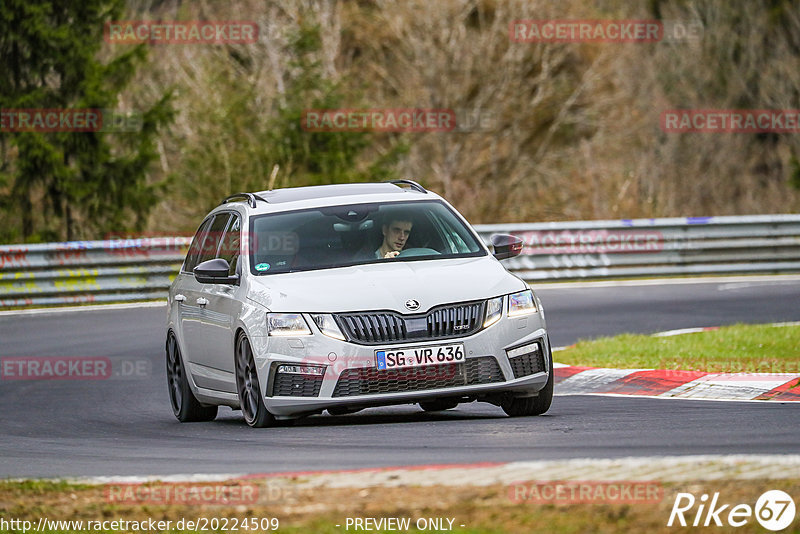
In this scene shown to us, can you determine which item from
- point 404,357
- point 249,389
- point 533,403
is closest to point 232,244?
point 249,389

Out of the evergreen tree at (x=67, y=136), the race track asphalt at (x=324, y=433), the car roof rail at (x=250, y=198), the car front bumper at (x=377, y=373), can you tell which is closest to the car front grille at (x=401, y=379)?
the car front bumper at (x=377, y=373)

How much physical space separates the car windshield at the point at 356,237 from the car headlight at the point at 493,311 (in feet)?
2.71

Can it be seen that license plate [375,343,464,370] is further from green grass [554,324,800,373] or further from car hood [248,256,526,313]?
green grass [554,324,800,373]

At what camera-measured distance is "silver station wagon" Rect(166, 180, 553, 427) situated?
9672 mm

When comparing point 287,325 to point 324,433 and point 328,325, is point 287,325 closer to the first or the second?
point 328,325

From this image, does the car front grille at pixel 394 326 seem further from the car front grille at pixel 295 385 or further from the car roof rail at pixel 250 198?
the car roof rail at pixel 250 198

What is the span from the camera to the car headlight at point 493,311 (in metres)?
9.85

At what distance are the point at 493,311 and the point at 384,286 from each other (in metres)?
0.71

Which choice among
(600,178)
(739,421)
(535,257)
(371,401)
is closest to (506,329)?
(371,401)

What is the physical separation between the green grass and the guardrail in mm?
8549

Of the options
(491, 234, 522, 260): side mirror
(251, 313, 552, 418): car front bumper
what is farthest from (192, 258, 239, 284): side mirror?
(491, 234, 522, 260): side mirror

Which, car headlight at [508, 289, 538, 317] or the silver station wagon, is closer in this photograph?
the silver station wagon

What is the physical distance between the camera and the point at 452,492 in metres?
6.44

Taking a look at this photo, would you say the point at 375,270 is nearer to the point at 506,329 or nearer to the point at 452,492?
the point at 506,329
